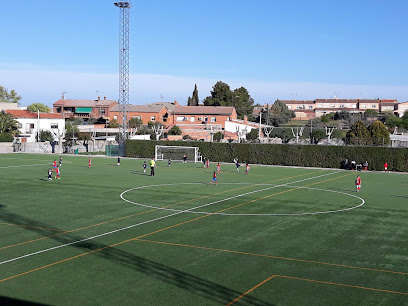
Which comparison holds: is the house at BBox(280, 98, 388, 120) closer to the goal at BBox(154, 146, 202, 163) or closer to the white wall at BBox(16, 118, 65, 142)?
the white wall at BBox(16, 118, 65, 142)

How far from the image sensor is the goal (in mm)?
76938

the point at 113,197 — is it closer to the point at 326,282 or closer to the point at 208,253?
the point at 208,253

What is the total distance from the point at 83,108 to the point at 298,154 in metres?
103

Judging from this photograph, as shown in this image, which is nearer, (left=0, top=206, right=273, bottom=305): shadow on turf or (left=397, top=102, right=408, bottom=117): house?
(left=0, top=206, right=273, bottom=305): shadow on turf

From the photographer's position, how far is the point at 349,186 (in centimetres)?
4591

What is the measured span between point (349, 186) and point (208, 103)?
4708 inches

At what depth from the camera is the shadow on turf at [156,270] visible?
1602 centimetres

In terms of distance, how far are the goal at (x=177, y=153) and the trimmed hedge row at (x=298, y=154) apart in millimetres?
1238

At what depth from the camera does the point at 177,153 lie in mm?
78375

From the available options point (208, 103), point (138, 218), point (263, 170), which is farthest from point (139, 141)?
point (208, 103)

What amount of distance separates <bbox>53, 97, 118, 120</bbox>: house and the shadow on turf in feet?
428

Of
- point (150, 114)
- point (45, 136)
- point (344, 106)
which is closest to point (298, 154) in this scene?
point (45, 136)

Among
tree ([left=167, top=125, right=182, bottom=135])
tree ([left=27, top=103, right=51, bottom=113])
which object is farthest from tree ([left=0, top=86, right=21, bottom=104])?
tree ([left=167, top=125, right=182, bottom=135])

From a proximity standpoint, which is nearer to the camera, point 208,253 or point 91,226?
point 208,253
